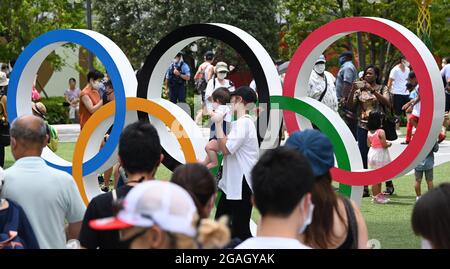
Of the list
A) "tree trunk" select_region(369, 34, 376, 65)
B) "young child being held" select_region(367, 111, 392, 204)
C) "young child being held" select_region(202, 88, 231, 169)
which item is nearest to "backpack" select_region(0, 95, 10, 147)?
"young child being held" select_region(202, 88, 231, 169)

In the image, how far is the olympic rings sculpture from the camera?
955cm

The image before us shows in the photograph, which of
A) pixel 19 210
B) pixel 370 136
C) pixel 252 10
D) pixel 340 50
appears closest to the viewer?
pixel 19 210

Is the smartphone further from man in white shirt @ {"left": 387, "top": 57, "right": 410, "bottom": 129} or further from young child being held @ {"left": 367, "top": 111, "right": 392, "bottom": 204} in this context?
man in white shirt @ {"left": 387, "top": 57, "right": 410, "bottom": 129}

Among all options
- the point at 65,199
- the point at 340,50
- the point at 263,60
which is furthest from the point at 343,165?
the point at 340,50

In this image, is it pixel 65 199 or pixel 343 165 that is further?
pixel 343 165

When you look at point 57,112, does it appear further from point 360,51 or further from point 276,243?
point 276,243

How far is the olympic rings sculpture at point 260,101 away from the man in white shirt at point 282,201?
5667 mm

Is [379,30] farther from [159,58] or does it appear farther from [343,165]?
[159,58]

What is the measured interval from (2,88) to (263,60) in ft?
19.6

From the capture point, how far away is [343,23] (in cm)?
995

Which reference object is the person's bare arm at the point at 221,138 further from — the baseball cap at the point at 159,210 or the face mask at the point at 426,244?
the baseball cap at the point at 159,210

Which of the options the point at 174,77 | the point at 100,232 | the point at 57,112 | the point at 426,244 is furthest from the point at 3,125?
the point at 57,112

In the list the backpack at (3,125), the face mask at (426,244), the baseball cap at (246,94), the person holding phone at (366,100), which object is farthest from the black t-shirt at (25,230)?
the backpack at (3,125)

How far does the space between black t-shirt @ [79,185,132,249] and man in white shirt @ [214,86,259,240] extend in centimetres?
418
